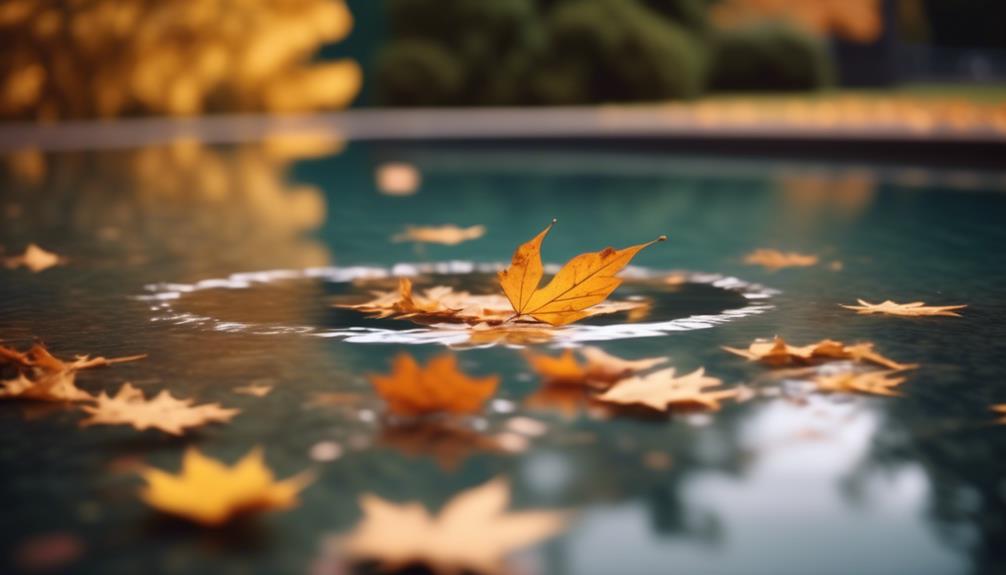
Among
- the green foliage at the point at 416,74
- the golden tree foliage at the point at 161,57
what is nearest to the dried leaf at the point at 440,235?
the golden tree foliage at the point at 161,57

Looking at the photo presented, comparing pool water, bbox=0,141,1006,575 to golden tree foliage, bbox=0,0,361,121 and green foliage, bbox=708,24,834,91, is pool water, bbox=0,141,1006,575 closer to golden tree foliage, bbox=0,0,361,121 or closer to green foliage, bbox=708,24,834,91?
golden tree foliage, bbox=0,0,361,121

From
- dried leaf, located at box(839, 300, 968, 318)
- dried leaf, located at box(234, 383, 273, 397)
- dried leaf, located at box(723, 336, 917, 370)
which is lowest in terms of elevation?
dried leaf, located at box(839, 300, 968, 318)

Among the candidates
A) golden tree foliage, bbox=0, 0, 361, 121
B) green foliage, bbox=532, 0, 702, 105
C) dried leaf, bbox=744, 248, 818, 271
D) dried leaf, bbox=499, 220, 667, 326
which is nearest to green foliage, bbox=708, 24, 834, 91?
green foliage, bbox=532, 0, 702, 105

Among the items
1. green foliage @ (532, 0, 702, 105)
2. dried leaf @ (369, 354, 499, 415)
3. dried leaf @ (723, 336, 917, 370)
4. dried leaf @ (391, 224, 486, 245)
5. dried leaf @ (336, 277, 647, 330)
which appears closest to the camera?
dried leaf @ (369, 354, 499, 415)

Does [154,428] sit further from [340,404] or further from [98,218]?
[98,218]

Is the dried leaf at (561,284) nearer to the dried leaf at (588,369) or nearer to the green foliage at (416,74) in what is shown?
the dried leaf at (588,369)

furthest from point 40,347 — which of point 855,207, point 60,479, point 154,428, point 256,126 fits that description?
point 256,126
